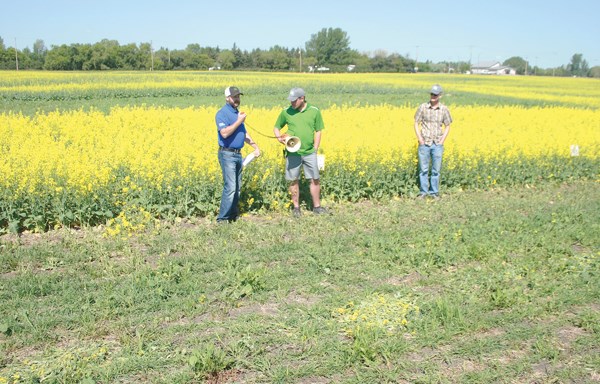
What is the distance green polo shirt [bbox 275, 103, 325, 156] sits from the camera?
8383 millimetres

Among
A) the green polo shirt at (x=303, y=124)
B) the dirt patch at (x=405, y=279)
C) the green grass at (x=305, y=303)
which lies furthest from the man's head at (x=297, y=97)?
the dirt patch at (x=405, y=279)

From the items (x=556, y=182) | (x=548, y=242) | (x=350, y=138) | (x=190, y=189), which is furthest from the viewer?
(x=556, y=182)

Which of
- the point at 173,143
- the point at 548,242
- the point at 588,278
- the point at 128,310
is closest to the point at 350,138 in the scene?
the point at 173,143

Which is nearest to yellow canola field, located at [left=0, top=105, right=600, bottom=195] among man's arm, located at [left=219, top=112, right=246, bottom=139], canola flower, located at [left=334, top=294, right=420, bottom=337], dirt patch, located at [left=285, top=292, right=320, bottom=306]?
man's arm, located at [left=219, top=112, right=246, bottom=139]

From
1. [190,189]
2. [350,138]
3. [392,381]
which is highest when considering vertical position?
[350,138]

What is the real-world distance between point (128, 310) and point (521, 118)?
51.6ft

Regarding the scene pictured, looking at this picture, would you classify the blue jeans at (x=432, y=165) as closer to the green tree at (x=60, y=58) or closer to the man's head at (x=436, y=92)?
the man's head at (x=436, y=92)

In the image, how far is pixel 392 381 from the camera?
4035 millimetres

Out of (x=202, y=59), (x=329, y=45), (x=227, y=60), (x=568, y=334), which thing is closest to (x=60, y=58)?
(x=202, y=59)

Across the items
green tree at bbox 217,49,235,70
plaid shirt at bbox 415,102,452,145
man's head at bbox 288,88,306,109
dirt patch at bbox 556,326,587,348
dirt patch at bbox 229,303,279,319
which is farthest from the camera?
green tree at bbox 217,49,235,70

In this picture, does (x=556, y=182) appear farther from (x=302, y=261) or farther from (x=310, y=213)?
(x=302, y=261)

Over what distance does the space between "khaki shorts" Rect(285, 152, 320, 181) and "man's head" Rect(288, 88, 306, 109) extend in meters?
0.85

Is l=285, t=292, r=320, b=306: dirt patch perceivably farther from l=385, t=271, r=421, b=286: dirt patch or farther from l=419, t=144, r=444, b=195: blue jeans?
l=419, t=144, r=444, b=195: blue jeans

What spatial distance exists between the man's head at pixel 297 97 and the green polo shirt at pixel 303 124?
168 millimetres
